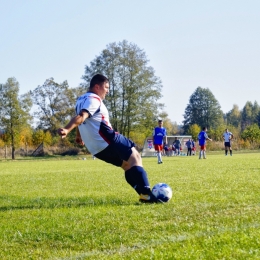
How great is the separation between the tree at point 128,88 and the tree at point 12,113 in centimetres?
1254

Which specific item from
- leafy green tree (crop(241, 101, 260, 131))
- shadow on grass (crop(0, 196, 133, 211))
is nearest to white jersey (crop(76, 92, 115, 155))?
shadow on grass (crop(0, 196, 133, 211))

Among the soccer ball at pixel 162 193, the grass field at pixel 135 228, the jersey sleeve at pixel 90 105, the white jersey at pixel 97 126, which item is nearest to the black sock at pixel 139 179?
the soccer ball at pixel 162 193

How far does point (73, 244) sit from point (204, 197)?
3.18 meters

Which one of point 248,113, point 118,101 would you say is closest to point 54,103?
point 118,101

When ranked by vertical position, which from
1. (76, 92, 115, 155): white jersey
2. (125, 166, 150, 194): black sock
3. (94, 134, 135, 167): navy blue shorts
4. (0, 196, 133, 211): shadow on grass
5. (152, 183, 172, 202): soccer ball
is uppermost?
(76, 92, 115, 155): white jersey

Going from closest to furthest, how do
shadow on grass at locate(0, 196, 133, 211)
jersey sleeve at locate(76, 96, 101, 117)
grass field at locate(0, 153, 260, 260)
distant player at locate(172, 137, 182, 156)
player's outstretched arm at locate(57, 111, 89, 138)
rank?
grass field at locate(0, 153, 260, 260), player's outstretched arm at locate(57, 111, 89, 138), jersey sleeve at locate(76, 96, 101, 117), shadow on grass at locate(0, 196, 133, 211), distant player at locate(172, 137, 182, 156)

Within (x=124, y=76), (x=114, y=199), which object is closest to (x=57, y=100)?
(x=124, y=76)

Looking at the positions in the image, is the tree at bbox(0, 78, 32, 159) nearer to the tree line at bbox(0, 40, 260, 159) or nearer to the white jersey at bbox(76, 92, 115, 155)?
the tree line at bbox(0, 40, 260, 159)

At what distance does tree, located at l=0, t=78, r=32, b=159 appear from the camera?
59062 mm

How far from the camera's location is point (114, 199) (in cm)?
729

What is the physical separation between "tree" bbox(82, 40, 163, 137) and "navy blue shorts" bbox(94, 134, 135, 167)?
5744 centimetres

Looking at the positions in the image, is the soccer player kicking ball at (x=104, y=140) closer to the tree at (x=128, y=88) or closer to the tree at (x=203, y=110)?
the tree at (x=128, y=88)

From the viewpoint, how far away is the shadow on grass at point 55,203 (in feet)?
22.3

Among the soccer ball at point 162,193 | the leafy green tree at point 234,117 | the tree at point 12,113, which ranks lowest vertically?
the soccer ball at point 162,193
